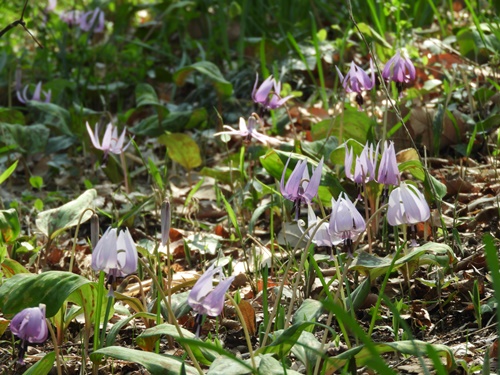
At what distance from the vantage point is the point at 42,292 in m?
1.79

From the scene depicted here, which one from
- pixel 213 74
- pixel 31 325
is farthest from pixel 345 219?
pixel 213 74

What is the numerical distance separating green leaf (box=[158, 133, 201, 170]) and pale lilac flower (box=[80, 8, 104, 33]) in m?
1.67

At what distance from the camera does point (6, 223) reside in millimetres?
2566

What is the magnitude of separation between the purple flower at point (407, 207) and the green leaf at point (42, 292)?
721mm

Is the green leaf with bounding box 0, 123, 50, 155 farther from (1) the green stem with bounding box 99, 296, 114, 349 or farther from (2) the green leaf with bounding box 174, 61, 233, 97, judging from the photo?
(1) the green stem with bounding box 99, 296, 114, 349

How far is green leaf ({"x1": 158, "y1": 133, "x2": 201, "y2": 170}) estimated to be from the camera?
11.4 ft

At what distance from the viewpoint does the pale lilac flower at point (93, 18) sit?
4.88 m

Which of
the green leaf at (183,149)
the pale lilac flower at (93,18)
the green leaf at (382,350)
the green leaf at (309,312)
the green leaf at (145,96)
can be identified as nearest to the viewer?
the green leaf at (382,350)

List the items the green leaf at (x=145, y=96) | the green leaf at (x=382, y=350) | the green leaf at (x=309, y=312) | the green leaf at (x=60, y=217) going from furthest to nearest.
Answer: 1. the green leaf at (x=145, y=96)
2. the green leaf at (x=60, y=217)
3. the green leaf at (x=309, y=312)
4. the green leaf at (x=382, y=350)

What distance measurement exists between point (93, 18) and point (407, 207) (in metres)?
3.68

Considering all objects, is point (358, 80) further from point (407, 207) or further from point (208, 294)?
point (208, 294)

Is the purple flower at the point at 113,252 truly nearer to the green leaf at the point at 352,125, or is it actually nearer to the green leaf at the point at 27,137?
the green leaf at the point at 352,125

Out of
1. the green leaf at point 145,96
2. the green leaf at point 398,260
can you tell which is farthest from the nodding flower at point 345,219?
the green leaf at point 145,96

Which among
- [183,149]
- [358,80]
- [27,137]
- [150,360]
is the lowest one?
[183,149]
